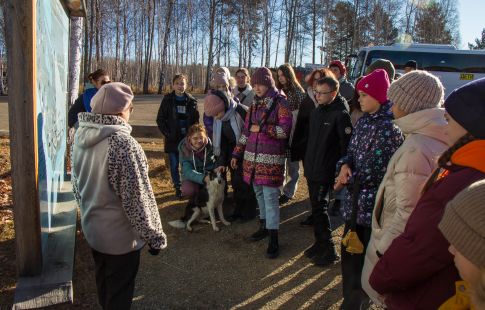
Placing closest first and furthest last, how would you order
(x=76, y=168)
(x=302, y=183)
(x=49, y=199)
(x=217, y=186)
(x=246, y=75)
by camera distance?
(x=76, y=168)
(x=49, y=199)
(x=217, y=186)
(x=246, y=75)
(x=302, y=183)

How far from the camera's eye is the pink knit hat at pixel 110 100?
2367mm

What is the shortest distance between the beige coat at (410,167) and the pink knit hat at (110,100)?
1.68 m

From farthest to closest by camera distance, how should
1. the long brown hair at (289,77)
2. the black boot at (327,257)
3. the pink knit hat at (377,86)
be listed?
1. the long brown hair at (289,77)
2. the black boot at (327,257)
3. the pink knit hat at (377,86)

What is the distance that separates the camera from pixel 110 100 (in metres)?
2.37

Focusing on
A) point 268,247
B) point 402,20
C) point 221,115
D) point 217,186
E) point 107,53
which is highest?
point 402,20

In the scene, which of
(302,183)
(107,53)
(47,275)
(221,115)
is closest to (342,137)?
(221,115)

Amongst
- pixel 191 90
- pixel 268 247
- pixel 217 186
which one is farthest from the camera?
pixel 191 90

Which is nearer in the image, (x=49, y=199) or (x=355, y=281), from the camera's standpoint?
(x=355, y=281)

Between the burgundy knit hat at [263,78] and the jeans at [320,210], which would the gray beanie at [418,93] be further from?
the burgundy knit hat at [263,78]

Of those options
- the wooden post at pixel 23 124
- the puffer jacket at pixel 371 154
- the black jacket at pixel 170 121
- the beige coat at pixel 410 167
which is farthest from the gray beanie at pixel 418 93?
the black jacket at pixel 170 121

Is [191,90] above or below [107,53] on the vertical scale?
below

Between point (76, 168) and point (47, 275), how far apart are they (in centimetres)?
107

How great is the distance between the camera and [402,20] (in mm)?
40500

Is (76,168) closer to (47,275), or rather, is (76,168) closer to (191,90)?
(47,275)
